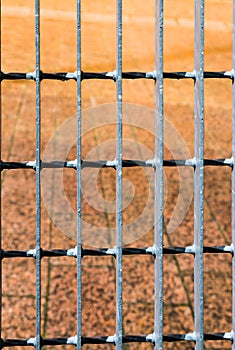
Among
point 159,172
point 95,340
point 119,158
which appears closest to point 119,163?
point 119,158

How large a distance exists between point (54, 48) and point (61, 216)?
6604 millimetres

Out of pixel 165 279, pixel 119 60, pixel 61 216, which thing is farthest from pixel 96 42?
pixel 119 60

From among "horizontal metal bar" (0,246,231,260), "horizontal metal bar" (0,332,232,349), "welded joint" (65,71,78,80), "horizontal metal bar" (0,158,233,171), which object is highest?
"welded joint" (65,71,78,80)

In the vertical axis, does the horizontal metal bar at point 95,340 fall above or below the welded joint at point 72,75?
below

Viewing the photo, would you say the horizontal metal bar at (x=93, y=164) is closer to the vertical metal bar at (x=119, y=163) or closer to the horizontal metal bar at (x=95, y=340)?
the vertical metal bar at (x=119, y=163)

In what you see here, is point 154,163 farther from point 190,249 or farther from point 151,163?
point 190,249

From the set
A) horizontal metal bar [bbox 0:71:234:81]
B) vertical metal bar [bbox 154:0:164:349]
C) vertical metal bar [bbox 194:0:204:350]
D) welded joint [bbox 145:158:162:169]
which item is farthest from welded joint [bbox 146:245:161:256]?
horizontal metal bar [bbox 0:71:234:81]

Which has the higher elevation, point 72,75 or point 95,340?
point 72,75

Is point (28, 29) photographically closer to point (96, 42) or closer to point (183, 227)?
point (96, 42)

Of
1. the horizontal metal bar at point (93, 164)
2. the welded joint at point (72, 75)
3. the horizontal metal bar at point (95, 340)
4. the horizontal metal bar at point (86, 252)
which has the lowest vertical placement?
the horizontal metal bar at point (95, 340)

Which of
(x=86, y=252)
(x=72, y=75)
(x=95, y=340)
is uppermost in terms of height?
(x=72, y=75)

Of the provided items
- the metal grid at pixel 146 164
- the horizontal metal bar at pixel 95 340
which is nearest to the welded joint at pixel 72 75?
the metal grid at pixel 146 164

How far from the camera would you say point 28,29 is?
45.0 feet

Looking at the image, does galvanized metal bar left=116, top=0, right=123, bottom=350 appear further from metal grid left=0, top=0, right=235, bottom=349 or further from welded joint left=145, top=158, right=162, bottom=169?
welded joint left=145, top=158, right=162, bottom=169
